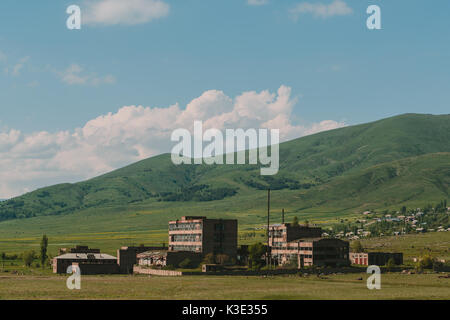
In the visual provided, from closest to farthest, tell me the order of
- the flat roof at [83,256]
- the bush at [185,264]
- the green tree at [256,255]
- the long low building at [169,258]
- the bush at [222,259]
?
the flat roof at [83,256] → the long low building at [169,258] → the bush at [185,264] → the green tree at [256,255] → the bush at [222,259]

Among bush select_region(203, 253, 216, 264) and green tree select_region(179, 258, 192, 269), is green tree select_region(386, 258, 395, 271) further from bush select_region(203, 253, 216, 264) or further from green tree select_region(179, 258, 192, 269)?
green tree select_region(179, 258, 192, 269)

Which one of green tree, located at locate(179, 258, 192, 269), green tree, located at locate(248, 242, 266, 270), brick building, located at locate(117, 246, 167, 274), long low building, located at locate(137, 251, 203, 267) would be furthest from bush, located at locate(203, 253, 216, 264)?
brick building, located at locate(117, 246, 167, 274)

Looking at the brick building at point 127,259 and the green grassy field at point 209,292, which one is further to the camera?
the brick building at point 127,259

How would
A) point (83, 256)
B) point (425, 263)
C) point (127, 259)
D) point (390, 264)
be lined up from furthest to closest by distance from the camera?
point (127, 259) → point (83, 256) → point (390, 264) → point (425, 263)

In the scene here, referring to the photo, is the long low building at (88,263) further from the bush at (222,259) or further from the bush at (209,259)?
the bush at (222,259)

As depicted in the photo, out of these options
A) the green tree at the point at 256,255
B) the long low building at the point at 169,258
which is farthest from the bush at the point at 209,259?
the green tree at the point at 256,255

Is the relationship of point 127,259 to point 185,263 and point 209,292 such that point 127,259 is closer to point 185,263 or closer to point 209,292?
point 185,263

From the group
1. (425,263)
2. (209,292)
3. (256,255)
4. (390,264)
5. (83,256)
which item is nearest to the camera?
(209,292)

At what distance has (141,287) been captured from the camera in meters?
115

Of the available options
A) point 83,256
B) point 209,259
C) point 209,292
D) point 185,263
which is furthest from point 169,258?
point 209,292
